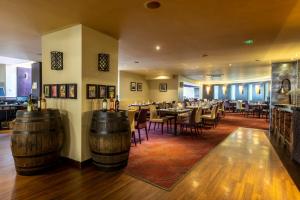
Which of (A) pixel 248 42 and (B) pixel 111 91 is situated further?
(A) pixel 248 42

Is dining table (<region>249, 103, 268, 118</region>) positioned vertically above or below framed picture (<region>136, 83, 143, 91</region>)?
below

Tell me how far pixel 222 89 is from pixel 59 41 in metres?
15.9

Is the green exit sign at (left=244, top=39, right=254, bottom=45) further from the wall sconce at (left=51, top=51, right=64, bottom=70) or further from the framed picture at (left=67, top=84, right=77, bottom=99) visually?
the wall sconce at (left=51, top=51, right=64, bottom=70)

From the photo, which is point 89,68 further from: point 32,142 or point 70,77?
point 32,142

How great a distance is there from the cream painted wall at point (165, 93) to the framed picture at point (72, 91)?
28.6 feet

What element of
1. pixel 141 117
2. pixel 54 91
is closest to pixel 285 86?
pixel 141 117

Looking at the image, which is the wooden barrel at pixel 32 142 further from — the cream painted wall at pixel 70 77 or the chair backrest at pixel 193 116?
the chair backrest at pixel 193 116

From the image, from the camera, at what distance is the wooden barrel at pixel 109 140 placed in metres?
2.84

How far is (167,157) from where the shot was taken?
360 cm

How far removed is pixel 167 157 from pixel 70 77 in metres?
2.46

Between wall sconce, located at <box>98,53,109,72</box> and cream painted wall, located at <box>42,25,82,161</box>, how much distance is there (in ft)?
1.28

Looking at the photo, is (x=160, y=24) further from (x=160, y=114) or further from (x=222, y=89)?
(x=222, y=89)

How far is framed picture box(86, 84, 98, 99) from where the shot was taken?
126 inches

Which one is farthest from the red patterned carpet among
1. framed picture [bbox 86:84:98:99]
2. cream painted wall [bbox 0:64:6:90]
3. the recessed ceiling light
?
cream painted wall [bbox 0:64:6:90]
